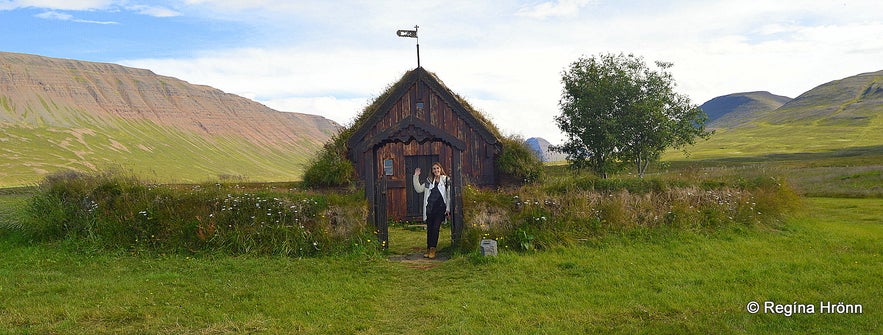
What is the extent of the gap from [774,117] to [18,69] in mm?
288574

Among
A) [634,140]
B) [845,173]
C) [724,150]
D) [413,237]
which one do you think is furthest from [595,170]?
[724,150]

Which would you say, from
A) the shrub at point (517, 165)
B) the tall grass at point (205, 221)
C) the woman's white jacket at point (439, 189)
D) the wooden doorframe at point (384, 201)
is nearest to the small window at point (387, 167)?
the shrub at point (517, 165)

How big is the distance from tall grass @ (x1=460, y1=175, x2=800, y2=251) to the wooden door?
691cm

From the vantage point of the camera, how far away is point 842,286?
316 inches

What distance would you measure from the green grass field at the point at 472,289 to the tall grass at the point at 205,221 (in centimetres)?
61

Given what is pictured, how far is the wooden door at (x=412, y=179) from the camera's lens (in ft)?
65.6

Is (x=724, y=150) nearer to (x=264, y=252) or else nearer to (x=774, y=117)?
(x=774, y=117)

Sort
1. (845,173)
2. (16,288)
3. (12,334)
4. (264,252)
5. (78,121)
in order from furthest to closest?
(78,121) → (845,173) → (264,252) → (16,288) → (12,334)

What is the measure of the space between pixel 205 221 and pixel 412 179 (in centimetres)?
913

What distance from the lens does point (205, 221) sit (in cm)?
1205

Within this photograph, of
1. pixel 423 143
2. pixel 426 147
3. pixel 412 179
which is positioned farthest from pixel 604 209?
pixel 412 179

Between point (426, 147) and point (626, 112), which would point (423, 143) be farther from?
point (626, 112)

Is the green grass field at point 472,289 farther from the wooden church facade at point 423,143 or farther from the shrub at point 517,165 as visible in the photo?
the wooden church facade at point 423,143

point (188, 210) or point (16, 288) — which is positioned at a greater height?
point (188, 210)
